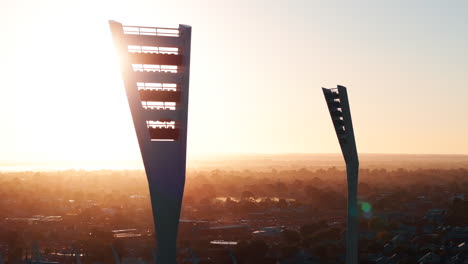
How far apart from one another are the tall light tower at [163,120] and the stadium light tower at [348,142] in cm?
1739

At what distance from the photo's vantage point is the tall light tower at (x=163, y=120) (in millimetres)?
50938

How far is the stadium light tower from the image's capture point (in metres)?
63.0

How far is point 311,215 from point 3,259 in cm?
10737

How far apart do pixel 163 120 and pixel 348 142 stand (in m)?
20.8

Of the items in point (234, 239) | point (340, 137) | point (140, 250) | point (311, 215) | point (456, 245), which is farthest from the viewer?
point (311, 215)

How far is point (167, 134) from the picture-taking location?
5234 centimetres

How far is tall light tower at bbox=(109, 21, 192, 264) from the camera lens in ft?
167

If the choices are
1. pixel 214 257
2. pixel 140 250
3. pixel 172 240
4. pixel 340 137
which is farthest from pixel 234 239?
pixel 172 240

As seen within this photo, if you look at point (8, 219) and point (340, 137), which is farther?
point (8, 219)

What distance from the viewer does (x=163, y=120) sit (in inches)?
2051

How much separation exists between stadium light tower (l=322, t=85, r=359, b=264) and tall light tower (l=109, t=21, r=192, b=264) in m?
17.4

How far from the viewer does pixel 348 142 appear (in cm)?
6419

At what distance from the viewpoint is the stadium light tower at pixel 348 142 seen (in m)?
63.0

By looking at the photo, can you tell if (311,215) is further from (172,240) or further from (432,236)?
(172,240)
